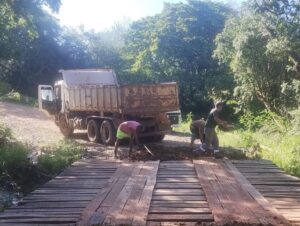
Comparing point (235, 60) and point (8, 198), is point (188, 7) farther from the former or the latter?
point (8, 198)

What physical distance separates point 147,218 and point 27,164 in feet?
16.8

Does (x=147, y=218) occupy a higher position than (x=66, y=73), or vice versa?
(x=66, y=73)

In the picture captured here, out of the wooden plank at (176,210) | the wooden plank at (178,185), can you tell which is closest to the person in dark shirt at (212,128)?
the wooden plank at (178,185)

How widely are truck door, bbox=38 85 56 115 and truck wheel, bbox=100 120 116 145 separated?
146 inches

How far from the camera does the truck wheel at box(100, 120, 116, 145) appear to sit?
1338cm

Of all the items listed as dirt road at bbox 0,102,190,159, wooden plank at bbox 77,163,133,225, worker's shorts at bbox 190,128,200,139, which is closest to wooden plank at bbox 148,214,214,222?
wooden plank at bbox 77,163,133,225

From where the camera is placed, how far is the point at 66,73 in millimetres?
16062

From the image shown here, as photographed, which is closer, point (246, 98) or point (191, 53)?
point (246, 98)

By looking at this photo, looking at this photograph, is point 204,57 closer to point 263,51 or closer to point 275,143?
point 263,51

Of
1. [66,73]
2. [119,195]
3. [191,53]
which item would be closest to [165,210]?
[119,195]

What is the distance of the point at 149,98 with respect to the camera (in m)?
13.1

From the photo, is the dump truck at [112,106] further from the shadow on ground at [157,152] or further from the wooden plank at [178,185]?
the wooden plank at [178,185]

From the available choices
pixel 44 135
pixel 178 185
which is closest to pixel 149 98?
pixel 44 135

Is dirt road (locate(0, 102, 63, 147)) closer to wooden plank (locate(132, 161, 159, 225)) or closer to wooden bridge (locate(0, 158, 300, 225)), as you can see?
wooden bridge (locate(0, 158, 300, 225))
